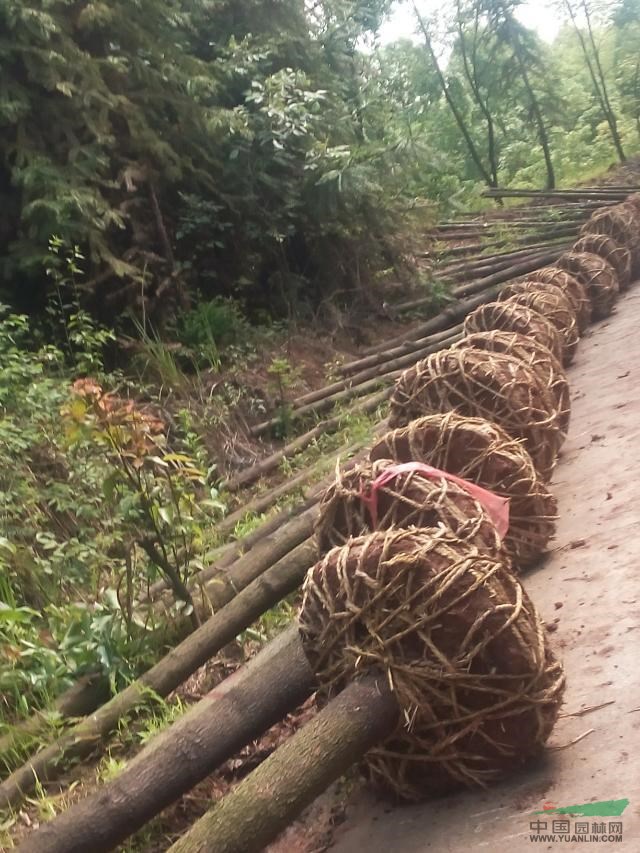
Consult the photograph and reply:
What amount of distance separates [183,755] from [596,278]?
648 centimetres

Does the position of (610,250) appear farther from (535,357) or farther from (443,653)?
(443,653)

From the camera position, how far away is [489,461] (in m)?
3.06

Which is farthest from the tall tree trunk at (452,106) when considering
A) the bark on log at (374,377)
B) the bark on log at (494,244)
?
the bark on log at (374,377)

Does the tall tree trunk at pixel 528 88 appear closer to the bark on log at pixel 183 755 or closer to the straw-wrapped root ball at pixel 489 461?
the straw-wrapped root ball at pixel 489 461

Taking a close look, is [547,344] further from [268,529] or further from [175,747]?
[175,747]

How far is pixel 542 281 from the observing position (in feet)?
23.1

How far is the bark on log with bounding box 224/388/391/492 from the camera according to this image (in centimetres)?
542

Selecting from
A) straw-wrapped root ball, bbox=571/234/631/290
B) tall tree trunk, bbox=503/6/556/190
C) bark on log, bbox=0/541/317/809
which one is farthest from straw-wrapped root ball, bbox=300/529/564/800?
tall tree trunk, bbox=503/6/556/190

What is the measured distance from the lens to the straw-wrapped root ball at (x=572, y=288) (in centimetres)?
708

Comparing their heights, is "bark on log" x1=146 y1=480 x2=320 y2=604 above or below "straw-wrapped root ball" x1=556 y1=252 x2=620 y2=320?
below

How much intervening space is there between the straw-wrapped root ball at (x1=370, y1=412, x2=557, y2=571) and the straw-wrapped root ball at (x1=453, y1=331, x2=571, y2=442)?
1.01m

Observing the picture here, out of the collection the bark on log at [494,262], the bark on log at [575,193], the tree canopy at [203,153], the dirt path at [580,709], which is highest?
the tree canopy at [203,153]

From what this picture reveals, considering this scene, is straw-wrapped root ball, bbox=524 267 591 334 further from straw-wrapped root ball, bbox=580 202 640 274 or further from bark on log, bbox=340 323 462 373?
straw-wrapped root ball, bbox=580 202 640 274

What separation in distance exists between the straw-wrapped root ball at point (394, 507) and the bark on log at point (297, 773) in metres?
0.52
